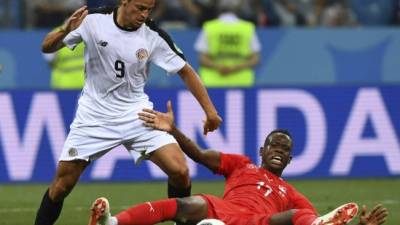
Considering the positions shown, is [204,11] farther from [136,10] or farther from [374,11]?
[136,10]

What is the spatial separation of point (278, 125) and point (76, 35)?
535 cm

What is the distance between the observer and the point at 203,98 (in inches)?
358

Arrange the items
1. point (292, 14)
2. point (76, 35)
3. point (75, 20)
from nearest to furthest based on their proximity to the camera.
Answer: point (75, 20) → point (76, 35) → point (292, 14)

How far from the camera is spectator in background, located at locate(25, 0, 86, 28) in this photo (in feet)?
55.8

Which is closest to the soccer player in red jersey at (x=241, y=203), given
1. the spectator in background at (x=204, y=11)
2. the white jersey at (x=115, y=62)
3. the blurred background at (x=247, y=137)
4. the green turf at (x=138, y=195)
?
the white jersey at (x=115, y=62)

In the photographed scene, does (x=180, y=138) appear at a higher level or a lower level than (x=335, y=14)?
higher

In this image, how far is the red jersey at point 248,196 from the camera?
8.63 m

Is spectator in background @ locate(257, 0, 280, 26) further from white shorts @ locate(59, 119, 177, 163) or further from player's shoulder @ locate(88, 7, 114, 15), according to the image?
white shorts @ locate(59, 119, 177, 163)

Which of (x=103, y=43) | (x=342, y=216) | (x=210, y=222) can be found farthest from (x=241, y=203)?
(x=103, y=43)

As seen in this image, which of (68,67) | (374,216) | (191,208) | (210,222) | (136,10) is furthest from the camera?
(68,67)

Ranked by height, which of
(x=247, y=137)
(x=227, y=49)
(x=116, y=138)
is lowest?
(x=247, y=137)

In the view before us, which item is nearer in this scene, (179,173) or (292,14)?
(179,173)

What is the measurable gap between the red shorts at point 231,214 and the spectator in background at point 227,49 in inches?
288

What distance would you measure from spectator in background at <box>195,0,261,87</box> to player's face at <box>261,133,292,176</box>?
269 inches
